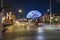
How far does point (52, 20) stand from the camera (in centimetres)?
7469

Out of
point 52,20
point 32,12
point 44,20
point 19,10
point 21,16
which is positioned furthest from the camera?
point 32,12

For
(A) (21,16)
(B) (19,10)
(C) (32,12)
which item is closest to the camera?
(B) (19,10)

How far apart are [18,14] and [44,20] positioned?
1221cm

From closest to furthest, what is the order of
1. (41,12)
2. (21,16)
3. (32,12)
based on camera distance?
(21,16), (41,12), (32,12)

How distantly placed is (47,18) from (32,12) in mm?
28485

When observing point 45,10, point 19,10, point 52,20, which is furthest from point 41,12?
point 52,20

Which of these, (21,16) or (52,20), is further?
(21,16)

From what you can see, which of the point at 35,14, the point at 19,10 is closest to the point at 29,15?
the point at 35,14

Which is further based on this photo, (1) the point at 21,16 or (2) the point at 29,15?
(2) the point at 29,15

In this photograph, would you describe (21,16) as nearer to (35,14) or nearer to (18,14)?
(18,14)

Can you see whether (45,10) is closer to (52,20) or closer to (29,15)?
(29,15)

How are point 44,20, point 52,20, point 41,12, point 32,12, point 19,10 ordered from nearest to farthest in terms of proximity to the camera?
Result: point 52,20
point 19,10
point 44,20
point 41,12
point 32,12

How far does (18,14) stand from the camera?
10044 centimetres

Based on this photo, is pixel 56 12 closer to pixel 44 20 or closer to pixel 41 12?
pixel 44 20
